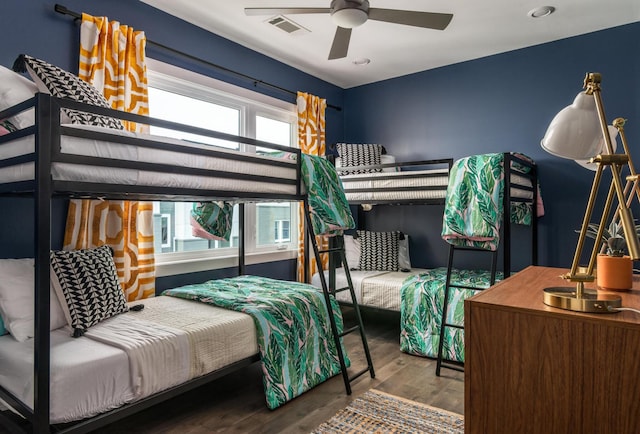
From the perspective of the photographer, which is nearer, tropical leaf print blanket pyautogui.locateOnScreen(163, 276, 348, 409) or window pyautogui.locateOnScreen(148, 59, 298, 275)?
tropical leaf print blanket pyautogui.locateOnScreen(163, 276, 348, 409)

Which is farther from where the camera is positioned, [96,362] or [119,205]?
[119,205]

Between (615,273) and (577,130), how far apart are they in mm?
441

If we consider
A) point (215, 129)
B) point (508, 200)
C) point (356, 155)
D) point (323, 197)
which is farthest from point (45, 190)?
point (356, 155)

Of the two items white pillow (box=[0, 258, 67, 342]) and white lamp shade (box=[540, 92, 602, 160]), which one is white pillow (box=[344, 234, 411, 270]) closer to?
white pillow (box=[0, 258, 67, 342])

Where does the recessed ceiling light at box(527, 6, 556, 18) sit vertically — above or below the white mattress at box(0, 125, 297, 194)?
above

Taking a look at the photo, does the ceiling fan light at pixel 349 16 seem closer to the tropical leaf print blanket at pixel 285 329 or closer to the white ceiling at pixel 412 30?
the white ceiling at pixel 412 30

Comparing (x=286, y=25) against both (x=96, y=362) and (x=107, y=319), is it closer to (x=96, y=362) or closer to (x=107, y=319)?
(x=107, y=319)

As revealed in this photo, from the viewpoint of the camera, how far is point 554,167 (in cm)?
362

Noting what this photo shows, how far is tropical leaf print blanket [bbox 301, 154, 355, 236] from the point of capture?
2666 millimetres

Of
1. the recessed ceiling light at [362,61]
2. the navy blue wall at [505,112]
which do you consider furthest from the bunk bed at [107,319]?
the navy blue wall at [505,112]

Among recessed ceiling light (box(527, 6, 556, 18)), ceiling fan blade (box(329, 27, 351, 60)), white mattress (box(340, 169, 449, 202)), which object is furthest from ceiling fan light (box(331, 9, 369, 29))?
recessed ceiling light (box(527, 6, 556, 18))

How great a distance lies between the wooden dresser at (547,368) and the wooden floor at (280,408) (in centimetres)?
134

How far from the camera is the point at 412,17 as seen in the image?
2.38 metres

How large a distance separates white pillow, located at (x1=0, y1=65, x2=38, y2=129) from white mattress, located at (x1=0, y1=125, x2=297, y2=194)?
112 millimetres
